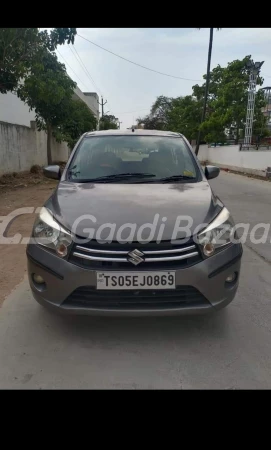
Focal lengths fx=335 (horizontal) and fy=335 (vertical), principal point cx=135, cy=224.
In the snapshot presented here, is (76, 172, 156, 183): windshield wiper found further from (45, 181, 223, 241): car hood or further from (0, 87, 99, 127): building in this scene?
(0, 87, 99, 127): building

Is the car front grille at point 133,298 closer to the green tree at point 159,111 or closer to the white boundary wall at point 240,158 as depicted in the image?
the white boundary wall at point 240,158

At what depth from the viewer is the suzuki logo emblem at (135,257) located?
89.0 inches

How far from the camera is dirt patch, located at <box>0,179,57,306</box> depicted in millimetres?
3797

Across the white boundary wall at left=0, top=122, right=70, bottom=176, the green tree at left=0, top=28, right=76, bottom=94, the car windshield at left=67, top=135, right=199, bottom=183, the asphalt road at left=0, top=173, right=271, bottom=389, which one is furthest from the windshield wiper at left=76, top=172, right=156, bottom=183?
the white boundary wall at left=0, top=122, right=70, bottom=176

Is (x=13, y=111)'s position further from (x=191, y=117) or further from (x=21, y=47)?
(x=191, y=117)

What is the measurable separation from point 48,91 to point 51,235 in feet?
29.7

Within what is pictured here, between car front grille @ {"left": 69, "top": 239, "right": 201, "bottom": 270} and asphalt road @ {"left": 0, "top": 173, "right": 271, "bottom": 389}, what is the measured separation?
665 mm

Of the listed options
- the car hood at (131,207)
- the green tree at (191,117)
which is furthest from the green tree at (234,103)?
the car hood at (131,207)

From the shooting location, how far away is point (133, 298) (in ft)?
7.59

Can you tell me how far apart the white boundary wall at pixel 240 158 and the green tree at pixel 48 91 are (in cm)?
1000
